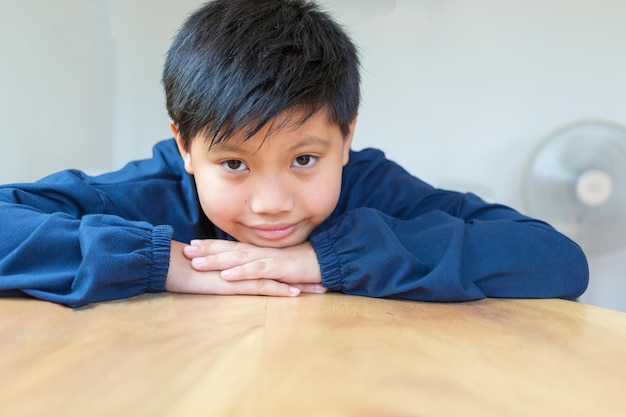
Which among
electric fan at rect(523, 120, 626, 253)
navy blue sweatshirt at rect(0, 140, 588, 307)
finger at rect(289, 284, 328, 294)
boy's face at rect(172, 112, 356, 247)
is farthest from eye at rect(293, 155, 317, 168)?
electric fan at rect(523, 120, 626, 253)

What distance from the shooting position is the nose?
973 millimetres

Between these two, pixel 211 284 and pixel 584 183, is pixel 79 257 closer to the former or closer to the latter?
pixel 211 284

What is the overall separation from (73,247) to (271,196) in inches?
11.5

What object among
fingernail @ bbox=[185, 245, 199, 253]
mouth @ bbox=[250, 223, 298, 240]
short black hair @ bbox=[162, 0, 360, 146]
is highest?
short black hair @ bbox=[162, 0, 360, 146]

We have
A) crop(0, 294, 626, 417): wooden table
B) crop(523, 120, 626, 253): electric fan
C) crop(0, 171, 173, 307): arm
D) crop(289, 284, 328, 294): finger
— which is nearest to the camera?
crop(0, 294, 626, 417): wooden table

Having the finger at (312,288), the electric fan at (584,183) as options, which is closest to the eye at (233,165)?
the finger at (312,288)

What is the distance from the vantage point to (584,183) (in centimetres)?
183

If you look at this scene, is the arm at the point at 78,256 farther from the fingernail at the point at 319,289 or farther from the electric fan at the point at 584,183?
the electric fan at the point at 584,183

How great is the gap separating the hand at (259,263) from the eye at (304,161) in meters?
0.14

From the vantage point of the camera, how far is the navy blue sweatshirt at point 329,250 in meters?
0.84

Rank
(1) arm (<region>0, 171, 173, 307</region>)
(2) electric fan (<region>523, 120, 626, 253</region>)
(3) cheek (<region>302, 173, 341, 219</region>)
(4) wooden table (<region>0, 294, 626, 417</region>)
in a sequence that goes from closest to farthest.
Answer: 1. (4) wooden table (<region>0, 294, 626, 417</region>)
2. (1) arm (<region>0, 171, 173, 307</region>)
3. (3) cheek (<region>302, 173, 341, 219</region>)
4. (2) electric fan (<region>523, 120, 626, 253</region>)

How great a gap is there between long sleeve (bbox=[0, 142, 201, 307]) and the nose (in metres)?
0.14

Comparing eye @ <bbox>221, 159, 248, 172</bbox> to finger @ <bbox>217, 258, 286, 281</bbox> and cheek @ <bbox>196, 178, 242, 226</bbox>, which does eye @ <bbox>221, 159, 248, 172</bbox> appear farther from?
finger @ <bbox>217, 258, 286, 281</bbox>

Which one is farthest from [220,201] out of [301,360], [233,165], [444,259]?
[301,360]
